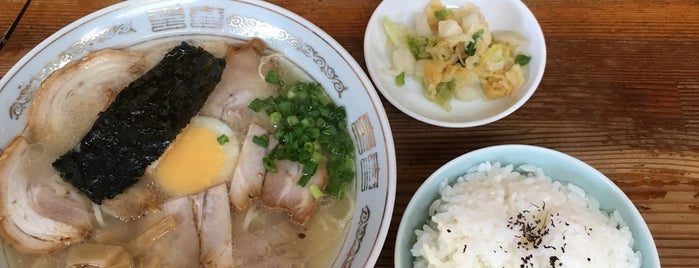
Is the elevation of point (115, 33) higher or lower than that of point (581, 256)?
higher

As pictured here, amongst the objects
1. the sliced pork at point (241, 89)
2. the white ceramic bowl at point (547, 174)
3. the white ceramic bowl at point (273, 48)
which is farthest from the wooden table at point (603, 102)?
the sliced pork at point (241, 89)

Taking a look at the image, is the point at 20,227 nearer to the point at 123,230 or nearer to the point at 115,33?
the point at 123,230

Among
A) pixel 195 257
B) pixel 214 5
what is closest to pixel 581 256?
pixel 195 257

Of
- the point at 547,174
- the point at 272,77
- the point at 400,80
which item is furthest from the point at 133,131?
the point at 547,174

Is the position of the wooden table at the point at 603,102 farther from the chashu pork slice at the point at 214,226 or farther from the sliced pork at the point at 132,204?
the sliced pork at the point at 132,204

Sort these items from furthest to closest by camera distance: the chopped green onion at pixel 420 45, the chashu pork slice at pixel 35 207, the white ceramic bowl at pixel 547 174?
the chopped green onion at pixel 420 45 → the white ceramic bowl at pixel 547 174 → the chashu pork slice at pixel 35 207
